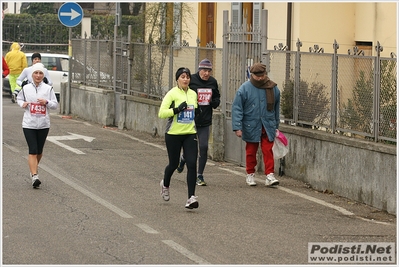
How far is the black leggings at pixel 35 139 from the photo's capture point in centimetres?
1299

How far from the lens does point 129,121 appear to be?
70.7 feet

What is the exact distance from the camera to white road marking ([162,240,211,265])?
8.48 metres

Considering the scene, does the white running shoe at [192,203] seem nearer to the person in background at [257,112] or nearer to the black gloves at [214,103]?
the person in background at [257,112]

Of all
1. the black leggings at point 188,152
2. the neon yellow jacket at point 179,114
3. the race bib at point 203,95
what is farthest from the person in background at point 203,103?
the neon yellow jacket at point 179,114

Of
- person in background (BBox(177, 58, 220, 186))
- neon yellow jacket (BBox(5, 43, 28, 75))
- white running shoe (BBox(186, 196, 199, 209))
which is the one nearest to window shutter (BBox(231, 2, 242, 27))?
neon yellow jacket (BBox(5, 43, 28, 75))

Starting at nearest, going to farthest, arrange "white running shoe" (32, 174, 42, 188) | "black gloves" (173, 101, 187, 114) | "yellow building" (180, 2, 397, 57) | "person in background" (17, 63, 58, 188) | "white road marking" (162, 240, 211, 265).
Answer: "white road marking" (162, 240, 211, 265) < "black gloves" (173, 101, 187, 114) < "white running shoe" (32, 174, 42, 188) < "person in background" (17, 63, 58, 188) < "yellow building" (180, 2, 397, 57)

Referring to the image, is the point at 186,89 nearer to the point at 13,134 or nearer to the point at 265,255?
the point at 265,255

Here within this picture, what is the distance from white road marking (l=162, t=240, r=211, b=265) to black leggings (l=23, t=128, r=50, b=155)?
166 inches

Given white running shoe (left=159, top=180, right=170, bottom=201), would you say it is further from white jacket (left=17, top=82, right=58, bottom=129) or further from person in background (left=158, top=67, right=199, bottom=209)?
white jacket (left=17, top=82, right=58, bottom=129)

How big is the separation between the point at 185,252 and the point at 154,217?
1.92m

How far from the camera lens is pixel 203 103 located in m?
13.6

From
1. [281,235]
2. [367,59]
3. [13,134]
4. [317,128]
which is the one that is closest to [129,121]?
[13,134]

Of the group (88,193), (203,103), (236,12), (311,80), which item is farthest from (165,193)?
(236,12)

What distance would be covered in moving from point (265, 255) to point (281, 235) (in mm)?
Result: 1099
